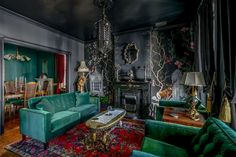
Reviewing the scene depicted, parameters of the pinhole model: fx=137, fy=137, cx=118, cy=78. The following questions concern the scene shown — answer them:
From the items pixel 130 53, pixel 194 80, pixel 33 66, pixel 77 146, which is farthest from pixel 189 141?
pixel 33 66

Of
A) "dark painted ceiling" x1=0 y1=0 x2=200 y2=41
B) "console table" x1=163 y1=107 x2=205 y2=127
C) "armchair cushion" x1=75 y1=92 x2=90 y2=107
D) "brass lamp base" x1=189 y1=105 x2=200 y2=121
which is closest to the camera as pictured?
"console table" x1=163 y1=107 x2=205 y2=127

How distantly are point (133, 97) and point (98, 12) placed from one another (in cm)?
264

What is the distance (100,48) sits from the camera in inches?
110

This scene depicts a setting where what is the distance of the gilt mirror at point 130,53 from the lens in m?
4.50

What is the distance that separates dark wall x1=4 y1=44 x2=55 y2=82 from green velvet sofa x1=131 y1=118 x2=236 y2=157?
249 inches

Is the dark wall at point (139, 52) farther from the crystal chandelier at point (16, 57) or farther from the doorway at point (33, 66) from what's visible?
the crystal chandelier at point (16, 57)

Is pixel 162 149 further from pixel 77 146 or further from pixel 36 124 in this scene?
pixel 36 124

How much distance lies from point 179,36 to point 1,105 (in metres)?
4.82

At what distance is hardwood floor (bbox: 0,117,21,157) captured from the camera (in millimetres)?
2322

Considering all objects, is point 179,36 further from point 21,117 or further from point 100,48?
point 21,117

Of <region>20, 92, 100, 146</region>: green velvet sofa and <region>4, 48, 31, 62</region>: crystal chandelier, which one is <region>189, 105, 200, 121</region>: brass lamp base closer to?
<region>20, 92, 100, 146</region>: green velvet sofa

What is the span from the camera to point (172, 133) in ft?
5.96

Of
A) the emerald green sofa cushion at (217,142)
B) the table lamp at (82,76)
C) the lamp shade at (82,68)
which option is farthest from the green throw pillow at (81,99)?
the emerald green sofa cushion at (217,142)

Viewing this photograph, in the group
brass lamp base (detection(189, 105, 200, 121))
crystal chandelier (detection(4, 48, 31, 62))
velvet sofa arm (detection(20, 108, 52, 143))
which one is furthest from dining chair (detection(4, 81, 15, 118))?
brass lamp base (detection(189, 105, 200, 121))
